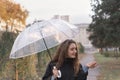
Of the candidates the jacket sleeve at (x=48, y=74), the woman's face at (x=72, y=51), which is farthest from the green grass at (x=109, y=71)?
the woman's face at (x=72, y=51)

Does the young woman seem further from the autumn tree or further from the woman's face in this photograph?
the autumn tree

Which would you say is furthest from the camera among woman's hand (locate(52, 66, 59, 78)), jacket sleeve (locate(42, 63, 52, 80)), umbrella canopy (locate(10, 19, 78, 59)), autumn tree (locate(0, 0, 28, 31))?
autumn tree (locate(0, 0, 28, 31))

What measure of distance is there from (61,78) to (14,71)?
9677 millimetres

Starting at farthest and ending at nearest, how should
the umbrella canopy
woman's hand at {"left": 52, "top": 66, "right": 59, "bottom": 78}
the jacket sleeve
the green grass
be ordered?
1. the green grass
2. the umbrella canopy
3. the jacket sleeve
4. woman's hand at {"left": 52, "top": 66, "right": 59, "bottom": 78}

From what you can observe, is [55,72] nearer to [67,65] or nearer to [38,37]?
[67,65]

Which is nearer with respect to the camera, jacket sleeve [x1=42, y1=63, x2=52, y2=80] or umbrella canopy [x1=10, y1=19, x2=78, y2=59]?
jacket sleeve [x1=42, y1=63, x2=52, y2=80]

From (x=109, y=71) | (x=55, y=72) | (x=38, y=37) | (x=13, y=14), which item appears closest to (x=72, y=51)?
(x=55, y=72)

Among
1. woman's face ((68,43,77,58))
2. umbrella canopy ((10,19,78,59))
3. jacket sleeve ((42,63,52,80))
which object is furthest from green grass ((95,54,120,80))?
woman's face ((68,43,77,58))

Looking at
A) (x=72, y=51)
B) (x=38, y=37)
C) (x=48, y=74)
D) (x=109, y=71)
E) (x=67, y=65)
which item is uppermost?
(x=38, y=37)

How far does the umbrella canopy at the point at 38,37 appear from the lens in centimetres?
581

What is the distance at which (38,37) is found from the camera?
5871mm

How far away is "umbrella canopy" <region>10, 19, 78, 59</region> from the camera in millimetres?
5812

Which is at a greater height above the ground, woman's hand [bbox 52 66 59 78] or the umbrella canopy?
the umbrella canopy

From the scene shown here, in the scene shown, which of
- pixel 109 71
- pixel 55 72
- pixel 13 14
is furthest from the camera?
pixel 13 14
